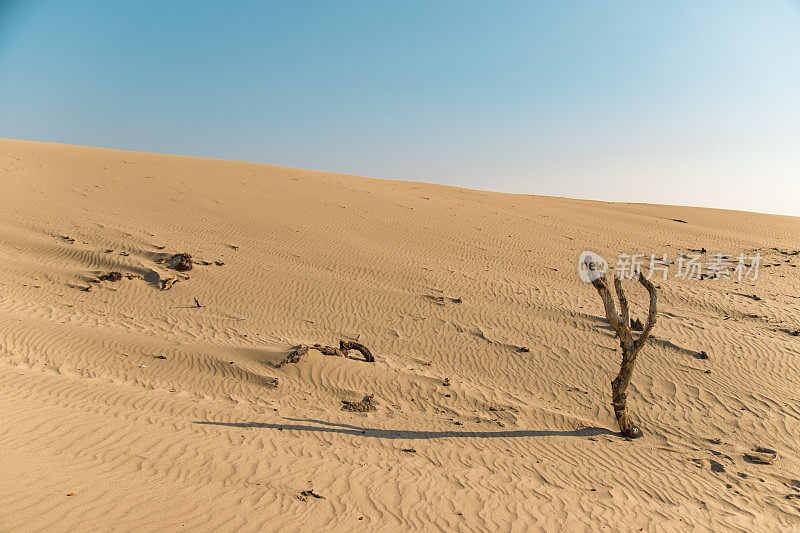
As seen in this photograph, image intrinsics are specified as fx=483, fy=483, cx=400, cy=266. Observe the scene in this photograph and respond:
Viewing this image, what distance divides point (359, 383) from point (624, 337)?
4321 millimetres

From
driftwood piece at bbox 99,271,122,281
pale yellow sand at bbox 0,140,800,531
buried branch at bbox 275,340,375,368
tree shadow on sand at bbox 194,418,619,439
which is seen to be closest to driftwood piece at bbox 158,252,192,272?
pale yellow sand at bbox 0,140,800,531

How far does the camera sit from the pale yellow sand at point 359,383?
4.91m

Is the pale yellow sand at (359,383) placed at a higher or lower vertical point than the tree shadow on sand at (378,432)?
higher

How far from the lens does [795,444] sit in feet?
23.9

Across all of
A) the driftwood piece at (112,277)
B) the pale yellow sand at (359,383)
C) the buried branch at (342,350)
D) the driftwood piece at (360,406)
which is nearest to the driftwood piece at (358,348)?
the buried branch at (342,350)

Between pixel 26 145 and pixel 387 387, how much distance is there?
92.2 ft

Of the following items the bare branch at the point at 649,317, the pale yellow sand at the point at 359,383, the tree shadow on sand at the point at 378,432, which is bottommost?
the tree shadow on sand at the point at 378,432

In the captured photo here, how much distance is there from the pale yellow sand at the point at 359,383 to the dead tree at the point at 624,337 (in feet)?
1.28

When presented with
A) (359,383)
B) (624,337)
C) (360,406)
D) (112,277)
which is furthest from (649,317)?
(112,277)

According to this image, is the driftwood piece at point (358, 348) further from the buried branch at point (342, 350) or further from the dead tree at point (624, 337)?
the dead tree at point (624, 337)

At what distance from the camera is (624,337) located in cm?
706

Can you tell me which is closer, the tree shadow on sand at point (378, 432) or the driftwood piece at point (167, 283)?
the tree shadow on sand at point (378, 432)

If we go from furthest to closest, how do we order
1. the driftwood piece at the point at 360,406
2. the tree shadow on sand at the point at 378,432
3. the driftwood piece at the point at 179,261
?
1. the driftwood piece at the point at 179,261
2. the driftwood piece at the point at 360,406
3. the tree shadow on sand at the point at 378,432

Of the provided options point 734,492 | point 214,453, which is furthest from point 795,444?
point 214,453
